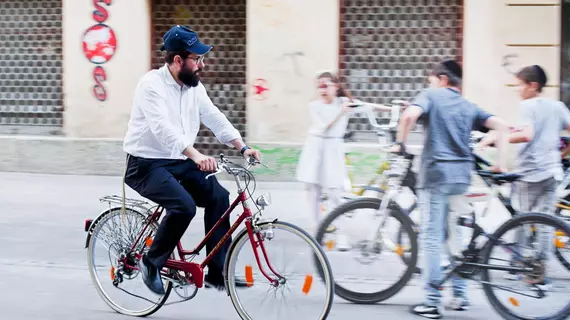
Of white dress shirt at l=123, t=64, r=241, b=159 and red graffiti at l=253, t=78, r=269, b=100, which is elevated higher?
red graffiti at l=253, t=78, r=269, b=100

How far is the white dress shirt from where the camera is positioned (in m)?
4.85

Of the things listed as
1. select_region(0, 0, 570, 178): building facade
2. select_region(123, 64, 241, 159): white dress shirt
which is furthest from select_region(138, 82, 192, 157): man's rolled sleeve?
select_region(0, 0, 570, 178): building facade

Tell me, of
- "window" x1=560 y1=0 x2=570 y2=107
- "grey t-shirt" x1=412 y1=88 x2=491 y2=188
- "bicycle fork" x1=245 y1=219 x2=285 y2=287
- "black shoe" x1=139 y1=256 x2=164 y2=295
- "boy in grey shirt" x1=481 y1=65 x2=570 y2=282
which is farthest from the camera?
"window" x1=560 y1=0 x2=570 y2=107

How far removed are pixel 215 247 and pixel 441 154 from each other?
5.03 feet

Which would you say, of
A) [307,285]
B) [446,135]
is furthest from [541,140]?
[307,285]

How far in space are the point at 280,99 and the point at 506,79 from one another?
299cm

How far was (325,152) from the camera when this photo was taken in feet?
25.8

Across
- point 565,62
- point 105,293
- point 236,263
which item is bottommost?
point 105,293

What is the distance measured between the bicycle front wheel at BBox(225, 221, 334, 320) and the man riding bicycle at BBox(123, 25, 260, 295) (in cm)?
29

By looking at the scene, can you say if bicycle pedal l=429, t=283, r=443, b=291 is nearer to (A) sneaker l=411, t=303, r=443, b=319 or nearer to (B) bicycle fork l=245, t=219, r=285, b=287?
(A) sneaker l=411, t=303, r=443, b=319

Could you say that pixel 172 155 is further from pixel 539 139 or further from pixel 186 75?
pixel 539 139

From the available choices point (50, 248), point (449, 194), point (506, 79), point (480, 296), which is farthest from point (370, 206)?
point (506, 79)

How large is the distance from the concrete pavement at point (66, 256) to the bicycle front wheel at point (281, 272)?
0.41 feet

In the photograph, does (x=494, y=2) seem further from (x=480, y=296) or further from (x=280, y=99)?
(x=480, y=296)
